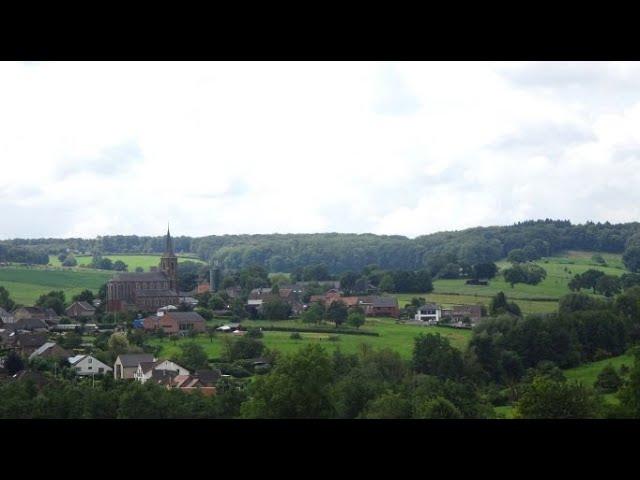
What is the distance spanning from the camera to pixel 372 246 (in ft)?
157

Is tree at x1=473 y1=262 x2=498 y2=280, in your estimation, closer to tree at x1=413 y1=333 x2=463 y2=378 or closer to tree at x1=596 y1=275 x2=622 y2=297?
tree at x1=596 y1=275 x2=622 y2=297

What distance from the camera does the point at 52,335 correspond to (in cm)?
2764

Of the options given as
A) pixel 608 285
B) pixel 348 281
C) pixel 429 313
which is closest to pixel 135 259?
pixel 348 281

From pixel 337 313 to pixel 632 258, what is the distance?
1497cm

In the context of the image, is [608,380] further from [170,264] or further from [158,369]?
[170,264]

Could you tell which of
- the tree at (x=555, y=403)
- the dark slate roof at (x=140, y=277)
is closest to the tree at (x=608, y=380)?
the tree at (x=555, y=403)

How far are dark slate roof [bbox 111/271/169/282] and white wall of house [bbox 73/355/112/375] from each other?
48.4ft

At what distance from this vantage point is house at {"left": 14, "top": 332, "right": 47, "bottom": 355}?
25592mm

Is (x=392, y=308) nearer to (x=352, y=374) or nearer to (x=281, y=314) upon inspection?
(x=281, y=314)

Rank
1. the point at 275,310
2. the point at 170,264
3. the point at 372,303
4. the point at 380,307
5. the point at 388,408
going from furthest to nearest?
the point at 170,264 → the point at 372,303 → the point at 380,307 → the point at 275,310 → the point at 388,408

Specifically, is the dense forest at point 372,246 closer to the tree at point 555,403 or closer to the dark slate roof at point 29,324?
the dark slate roof at point 29,324

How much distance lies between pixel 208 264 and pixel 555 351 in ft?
86.5

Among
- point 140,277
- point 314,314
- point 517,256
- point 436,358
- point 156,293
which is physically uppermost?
point 517,256
